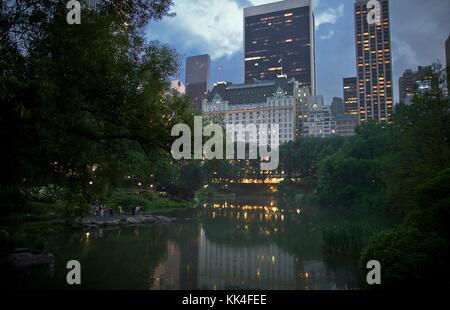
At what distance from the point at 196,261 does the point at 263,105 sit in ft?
472

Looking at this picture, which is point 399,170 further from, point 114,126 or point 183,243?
point 114,126

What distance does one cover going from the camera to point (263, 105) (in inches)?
6211

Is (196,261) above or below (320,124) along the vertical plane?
below

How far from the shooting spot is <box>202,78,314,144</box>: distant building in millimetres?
155875

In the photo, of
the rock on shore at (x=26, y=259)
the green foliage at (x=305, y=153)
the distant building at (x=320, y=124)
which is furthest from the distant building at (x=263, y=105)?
the rock on shore at (x=26, y=259)

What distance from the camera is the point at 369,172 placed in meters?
45.5

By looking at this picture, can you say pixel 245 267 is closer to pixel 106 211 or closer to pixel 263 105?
pixel 106 211

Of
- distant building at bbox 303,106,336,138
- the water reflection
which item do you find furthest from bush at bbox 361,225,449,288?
distant building at bbox 303,106,336,138

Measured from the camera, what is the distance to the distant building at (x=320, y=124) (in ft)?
557

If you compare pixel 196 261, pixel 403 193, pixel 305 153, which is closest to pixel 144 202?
pixel 196 261

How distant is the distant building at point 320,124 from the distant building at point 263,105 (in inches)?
115

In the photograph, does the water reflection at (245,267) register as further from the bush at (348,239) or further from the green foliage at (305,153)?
the green foliage at (305,153)
